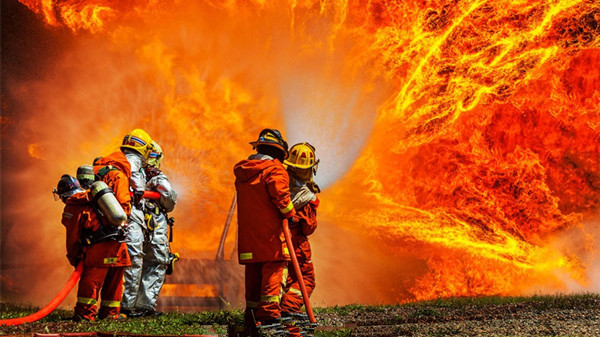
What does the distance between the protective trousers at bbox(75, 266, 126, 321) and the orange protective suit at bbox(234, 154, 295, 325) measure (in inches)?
86.7

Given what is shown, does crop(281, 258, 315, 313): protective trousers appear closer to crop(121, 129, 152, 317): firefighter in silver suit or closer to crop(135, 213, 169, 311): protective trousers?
crop(121, 129, 152, 317): firefighter in silver suit

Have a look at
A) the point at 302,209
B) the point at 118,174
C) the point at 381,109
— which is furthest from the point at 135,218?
the point at 381,109

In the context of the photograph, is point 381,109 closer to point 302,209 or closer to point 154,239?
point 154,239

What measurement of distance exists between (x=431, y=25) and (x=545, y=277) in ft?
22.0

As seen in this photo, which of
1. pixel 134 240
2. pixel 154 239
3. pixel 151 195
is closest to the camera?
pixel 134 240

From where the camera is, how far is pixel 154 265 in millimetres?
10883

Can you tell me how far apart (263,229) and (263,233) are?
0.05 metres

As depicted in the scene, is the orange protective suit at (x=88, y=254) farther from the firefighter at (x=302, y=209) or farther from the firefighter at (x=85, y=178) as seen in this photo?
the firefighter at (x=302, y=209)

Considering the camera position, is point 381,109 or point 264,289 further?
point 381,109

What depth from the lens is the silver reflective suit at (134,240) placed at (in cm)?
1012

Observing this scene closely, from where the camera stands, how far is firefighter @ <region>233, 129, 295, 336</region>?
791 centimetres

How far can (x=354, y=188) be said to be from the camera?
17891mm

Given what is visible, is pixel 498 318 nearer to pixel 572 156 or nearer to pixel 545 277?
pixel 545 277

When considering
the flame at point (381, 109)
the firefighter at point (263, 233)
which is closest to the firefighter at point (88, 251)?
the firefighter at point (263, 233)
